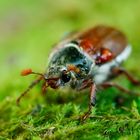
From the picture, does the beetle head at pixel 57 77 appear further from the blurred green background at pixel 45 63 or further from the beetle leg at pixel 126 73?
the beetle leg at pixel 126 73

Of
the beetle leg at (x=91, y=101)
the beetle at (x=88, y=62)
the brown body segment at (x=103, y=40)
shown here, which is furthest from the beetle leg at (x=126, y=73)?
the beetle leg at (x=91, y=101)

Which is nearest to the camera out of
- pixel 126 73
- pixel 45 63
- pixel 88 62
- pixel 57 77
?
pixel 57 77

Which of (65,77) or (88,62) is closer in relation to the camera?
(65,77)

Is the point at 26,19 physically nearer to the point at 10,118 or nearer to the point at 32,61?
the point at 32,61

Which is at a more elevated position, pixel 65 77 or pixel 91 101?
pixel 65 77

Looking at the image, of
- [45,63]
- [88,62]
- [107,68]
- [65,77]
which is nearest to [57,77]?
[65,77]

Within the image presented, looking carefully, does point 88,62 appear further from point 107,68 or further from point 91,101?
point 91,101

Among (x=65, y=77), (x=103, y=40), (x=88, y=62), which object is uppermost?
(x=103, y=40)
